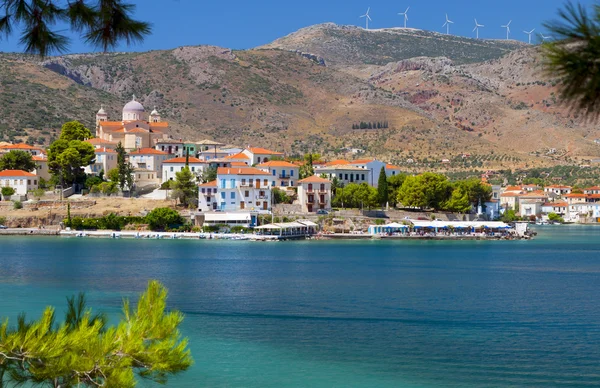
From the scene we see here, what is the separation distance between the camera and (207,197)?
78000 mm

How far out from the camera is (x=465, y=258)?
193 feet

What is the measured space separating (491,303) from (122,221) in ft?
159

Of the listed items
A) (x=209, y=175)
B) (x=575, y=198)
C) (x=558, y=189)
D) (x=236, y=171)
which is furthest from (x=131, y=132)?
(x=558, y=189)

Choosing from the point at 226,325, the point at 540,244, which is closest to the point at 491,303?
the point at 226,325

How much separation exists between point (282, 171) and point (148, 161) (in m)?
12.9

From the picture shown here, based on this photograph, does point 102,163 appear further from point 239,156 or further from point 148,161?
point 239,156

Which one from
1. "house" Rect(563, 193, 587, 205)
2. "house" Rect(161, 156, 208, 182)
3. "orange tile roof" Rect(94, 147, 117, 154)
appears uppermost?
"orange tile roof" Rect(94, 147, 117, 154)

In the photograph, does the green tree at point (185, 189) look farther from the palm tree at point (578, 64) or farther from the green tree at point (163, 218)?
the palm tree at point (578, 64)

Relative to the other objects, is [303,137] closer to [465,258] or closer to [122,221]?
[122,221]

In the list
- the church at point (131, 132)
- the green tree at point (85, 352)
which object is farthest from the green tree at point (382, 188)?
the green tree at point (85, 352)

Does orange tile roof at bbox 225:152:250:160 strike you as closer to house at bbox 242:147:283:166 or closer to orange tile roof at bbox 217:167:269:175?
house at bbox 242:147:283:166

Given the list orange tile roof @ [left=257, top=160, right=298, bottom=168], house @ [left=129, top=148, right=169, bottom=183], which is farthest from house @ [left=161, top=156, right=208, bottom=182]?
orange tile roof @ [left=257, top=160, right=298, bottom=168]

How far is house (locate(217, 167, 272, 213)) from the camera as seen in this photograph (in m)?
77.4

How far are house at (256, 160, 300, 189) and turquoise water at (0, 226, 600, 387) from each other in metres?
19.6
